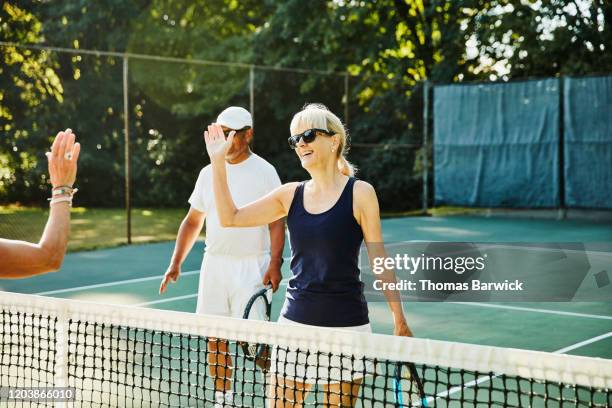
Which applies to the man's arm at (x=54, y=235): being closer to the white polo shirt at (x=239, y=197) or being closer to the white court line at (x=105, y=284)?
the white polo shirt at (x=239, y=197)

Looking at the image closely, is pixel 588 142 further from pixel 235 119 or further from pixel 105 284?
pixel 235 119

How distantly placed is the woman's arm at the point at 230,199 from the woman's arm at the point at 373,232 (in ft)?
1.27

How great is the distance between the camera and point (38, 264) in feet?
9.77

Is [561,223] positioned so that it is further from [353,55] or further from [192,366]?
[192,366]

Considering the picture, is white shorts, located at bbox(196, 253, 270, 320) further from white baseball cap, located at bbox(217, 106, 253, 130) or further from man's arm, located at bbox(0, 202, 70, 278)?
man's arm, located at bbox(0, 202, 70, 278)

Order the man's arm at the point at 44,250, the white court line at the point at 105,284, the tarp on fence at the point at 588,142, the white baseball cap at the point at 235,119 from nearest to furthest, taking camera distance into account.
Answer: the man's arm at the point at 44,250, the white baseball cap at the point at 235,119, the white court line at the point at 105,284, the tarp on fence at the point at 588,142

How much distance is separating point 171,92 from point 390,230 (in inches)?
469

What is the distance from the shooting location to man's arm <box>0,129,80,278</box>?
2.97 metres

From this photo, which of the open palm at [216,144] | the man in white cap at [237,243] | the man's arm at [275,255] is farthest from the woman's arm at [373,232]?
the man in white cap at [237,243]

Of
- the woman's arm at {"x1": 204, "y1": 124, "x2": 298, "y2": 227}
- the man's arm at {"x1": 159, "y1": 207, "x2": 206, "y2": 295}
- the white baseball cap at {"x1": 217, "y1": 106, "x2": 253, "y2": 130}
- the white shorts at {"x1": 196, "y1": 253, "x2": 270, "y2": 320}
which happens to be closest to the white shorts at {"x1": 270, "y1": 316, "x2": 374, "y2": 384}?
the woman's arm at {"x1": 204, "y1": 124, "x2": 298, "y2": 227}

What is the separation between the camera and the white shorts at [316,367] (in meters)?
3.81

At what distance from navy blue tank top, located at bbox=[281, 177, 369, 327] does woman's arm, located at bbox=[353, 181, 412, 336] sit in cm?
3

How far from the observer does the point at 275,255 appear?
550 centimetres

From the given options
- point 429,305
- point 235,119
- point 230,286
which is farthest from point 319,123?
point 429,305
